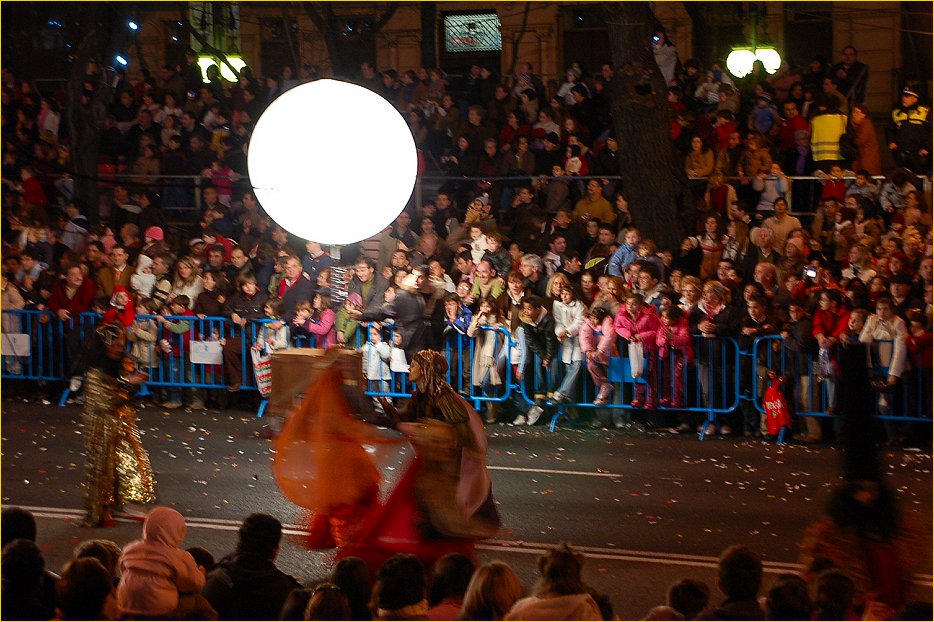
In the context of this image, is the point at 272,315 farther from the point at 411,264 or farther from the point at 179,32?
the point at 179,32

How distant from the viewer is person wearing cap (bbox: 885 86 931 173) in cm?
1650

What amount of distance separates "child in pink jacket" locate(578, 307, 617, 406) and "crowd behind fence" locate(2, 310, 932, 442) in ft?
0.29

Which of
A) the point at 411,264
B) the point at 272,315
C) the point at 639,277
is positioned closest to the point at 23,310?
the point at 272,315

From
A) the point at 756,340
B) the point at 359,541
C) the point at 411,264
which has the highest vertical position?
the point at 411,264

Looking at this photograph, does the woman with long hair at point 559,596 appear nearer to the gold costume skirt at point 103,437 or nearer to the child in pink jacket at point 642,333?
the gold costume skirt at point 103,437

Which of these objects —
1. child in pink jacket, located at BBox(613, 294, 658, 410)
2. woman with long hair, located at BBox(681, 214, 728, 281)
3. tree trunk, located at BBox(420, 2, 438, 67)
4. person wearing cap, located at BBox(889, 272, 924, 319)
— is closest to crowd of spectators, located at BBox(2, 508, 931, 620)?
person wearing cap, located at BBox(889, 272, 924, 319)

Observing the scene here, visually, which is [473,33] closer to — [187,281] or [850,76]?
[850,76]

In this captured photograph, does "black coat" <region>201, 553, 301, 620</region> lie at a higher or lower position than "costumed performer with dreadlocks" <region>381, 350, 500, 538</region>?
lower

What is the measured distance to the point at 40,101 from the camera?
74.5 feet

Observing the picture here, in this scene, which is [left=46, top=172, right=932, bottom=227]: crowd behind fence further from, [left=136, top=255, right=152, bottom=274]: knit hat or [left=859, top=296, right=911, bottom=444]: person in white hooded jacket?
[left=859, top=296, right=911, bottom=444]: person in white hooded jacket

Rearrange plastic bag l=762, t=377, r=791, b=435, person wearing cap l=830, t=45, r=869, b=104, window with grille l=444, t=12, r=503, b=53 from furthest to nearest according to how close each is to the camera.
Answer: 1. window with grille l=444, t=12, r=503, b=53
2. person wearing cap l=830, t=45, r=869, b=104
3. plastic bag l=762, t=377, r=791, b=435

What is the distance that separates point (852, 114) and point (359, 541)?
37.3 feet

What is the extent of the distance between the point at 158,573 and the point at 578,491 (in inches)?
211

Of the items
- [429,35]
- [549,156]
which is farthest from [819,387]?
[429,35]
